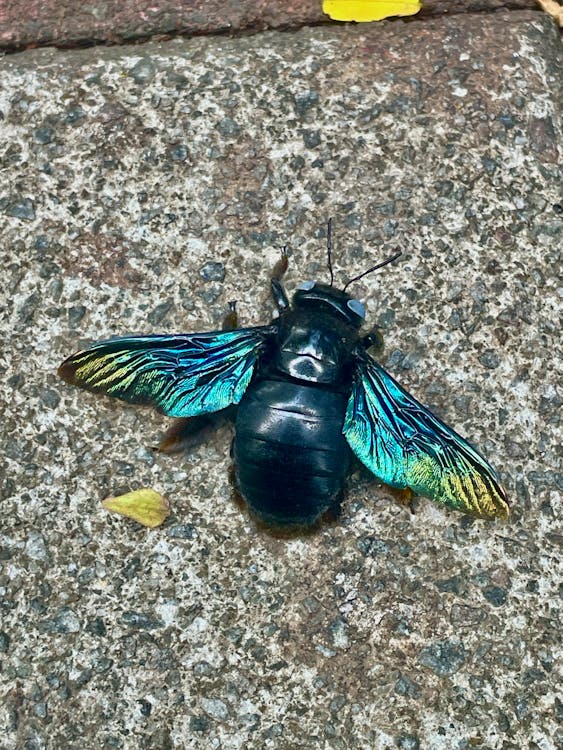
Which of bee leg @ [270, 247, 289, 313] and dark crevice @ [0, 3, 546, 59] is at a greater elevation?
dark crevice @ [0, 3, 546, 59]

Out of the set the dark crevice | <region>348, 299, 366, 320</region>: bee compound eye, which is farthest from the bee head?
the dark crevice

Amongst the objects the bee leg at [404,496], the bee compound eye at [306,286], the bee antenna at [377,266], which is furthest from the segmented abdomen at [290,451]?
the bee antenna at [377,266]

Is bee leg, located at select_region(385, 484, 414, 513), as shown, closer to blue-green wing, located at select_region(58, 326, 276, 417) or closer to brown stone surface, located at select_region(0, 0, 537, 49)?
blue-green wing, located at select_region(58, 326, 276, 417)

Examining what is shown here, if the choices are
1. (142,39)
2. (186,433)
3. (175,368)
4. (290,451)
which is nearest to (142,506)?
(186,433)

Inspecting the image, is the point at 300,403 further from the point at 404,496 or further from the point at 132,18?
the point at 132,18

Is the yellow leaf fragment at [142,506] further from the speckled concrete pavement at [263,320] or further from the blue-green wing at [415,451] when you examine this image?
the blue-green wing at [415,451]

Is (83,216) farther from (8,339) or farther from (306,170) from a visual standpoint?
(306,170)

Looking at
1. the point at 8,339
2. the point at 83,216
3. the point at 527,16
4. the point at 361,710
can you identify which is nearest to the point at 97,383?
the point at 8,339
